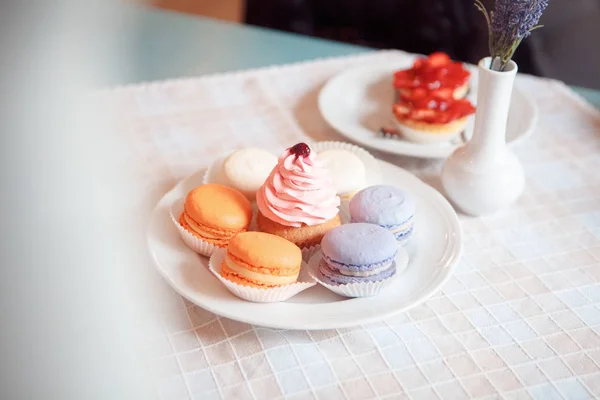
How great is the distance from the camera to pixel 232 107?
1357 millimetres

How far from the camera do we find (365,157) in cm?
108

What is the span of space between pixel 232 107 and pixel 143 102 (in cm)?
17

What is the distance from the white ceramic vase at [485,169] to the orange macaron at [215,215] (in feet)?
1.06

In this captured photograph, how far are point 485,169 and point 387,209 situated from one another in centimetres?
20

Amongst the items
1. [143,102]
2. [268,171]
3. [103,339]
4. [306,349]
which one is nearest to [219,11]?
[143,102]

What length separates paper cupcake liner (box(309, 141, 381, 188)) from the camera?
1.04 meters

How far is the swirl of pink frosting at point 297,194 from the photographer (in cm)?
87

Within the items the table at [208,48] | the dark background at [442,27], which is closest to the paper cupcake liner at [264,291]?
the table at [208,48]

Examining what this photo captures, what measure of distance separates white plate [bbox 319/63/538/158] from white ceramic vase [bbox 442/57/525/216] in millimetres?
118

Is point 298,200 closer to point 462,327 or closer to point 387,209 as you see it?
point 387,209

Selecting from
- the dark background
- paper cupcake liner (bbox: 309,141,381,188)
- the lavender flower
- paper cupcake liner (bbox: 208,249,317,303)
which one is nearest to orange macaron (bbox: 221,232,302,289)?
paper cupcake liner (bbox: 208,249,317,303)

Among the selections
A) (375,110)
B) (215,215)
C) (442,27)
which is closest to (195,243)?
(215,215)

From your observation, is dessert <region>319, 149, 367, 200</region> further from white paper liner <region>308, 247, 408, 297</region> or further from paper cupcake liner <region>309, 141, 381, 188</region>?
white paper liner <region>308, 247, 408, 297</region>

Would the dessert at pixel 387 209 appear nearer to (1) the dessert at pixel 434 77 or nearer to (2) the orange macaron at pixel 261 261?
(2) the orange macaron at pixel 261 261
